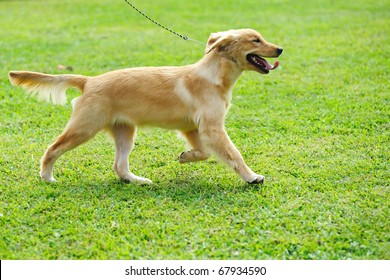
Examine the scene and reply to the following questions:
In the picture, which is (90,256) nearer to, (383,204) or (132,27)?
(383,204)

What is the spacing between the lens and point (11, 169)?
6.18 metres

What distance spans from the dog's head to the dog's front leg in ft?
2.10

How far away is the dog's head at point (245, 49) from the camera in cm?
578

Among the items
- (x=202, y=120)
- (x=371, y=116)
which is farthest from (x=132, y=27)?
(x=202, y=120)

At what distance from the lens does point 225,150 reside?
18.5 feet

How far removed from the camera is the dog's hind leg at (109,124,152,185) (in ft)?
19.5

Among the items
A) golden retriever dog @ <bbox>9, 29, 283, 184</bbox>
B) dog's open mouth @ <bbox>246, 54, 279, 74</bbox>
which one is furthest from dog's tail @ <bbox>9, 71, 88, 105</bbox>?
dog's open mouth @ <bbox>246, 54, 279, 74</bbox>

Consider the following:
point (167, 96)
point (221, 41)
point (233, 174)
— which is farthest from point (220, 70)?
point (233, 174)

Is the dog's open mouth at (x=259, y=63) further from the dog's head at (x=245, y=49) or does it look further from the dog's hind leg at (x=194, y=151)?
the dog's hind leg at (x=194, y=151)

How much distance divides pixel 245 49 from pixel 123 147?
4.81 ft

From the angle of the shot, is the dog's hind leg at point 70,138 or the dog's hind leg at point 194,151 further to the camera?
the dog's hind leg at point 194,151

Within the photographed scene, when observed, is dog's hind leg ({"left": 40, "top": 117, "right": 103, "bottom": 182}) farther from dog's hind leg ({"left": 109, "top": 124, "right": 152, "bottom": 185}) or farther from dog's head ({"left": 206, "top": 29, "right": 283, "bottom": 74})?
dog's head ({"left": 206, "top": 29, "right": 283, "bottom": 74})

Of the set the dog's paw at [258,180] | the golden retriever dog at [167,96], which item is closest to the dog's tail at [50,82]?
the golden retriever dog at [167,96]
